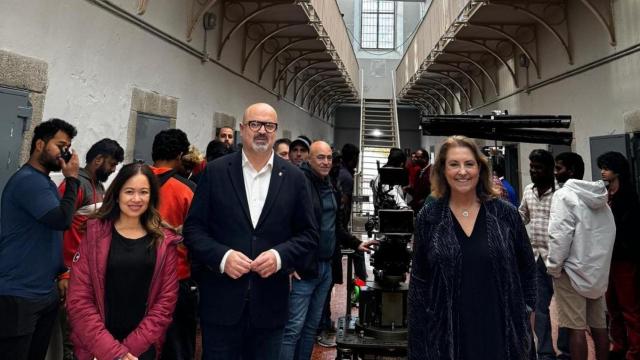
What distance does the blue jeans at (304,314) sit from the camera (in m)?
2.35

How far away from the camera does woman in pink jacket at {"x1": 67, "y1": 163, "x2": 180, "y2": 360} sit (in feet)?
5.25

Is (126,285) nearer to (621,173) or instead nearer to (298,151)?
(298,151)

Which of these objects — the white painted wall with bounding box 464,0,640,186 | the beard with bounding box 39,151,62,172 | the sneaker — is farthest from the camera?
the white painted wall with bounding box 464,0,640,186

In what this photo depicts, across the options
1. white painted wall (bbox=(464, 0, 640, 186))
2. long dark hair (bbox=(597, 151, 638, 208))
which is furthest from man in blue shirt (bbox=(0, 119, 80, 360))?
white painted wall (bbox=(464, 0, 640, 186))

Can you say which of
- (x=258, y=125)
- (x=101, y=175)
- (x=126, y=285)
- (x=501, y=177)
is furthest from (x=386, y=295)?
(x=501, y=177)

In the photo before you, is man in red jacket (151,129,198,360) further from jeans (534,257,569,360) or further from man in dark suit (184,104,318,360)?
jeans (534,257,569,360)

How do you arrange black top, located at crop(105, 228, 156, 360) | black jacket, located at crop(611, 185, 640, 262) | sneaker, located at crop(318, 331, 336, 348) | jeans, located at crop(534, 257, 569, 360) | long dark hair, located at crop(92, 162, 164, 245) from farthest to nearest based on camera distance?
sneaker, located at crop(318, 331, 336, 348), jeans, located at crop(534, 257, 569, 360), black jacket, located at crop(611, 185, 640, 262), long dark hair, located at crop(92, 162, 164, 245), black top, located at crop(105, 228, 156, 360)

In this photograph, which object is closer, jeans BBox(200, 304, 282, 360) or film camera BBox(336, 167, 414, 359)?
jeans BBox(200, 304, 282, 360)

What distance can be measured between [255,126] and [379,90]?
598 inches

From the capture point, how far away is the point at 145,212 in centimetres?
183

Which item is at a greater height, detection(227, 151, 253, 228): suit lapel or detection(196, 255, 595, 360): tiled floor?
detection(227, 151, 253, 228): suit lapel

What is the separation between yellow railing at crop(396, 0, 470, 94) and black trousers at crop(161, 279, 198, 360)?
5.32 m

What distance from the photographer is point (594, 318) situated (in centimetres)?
274

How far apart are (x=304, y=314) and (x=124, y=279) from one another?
1201 millimetres
